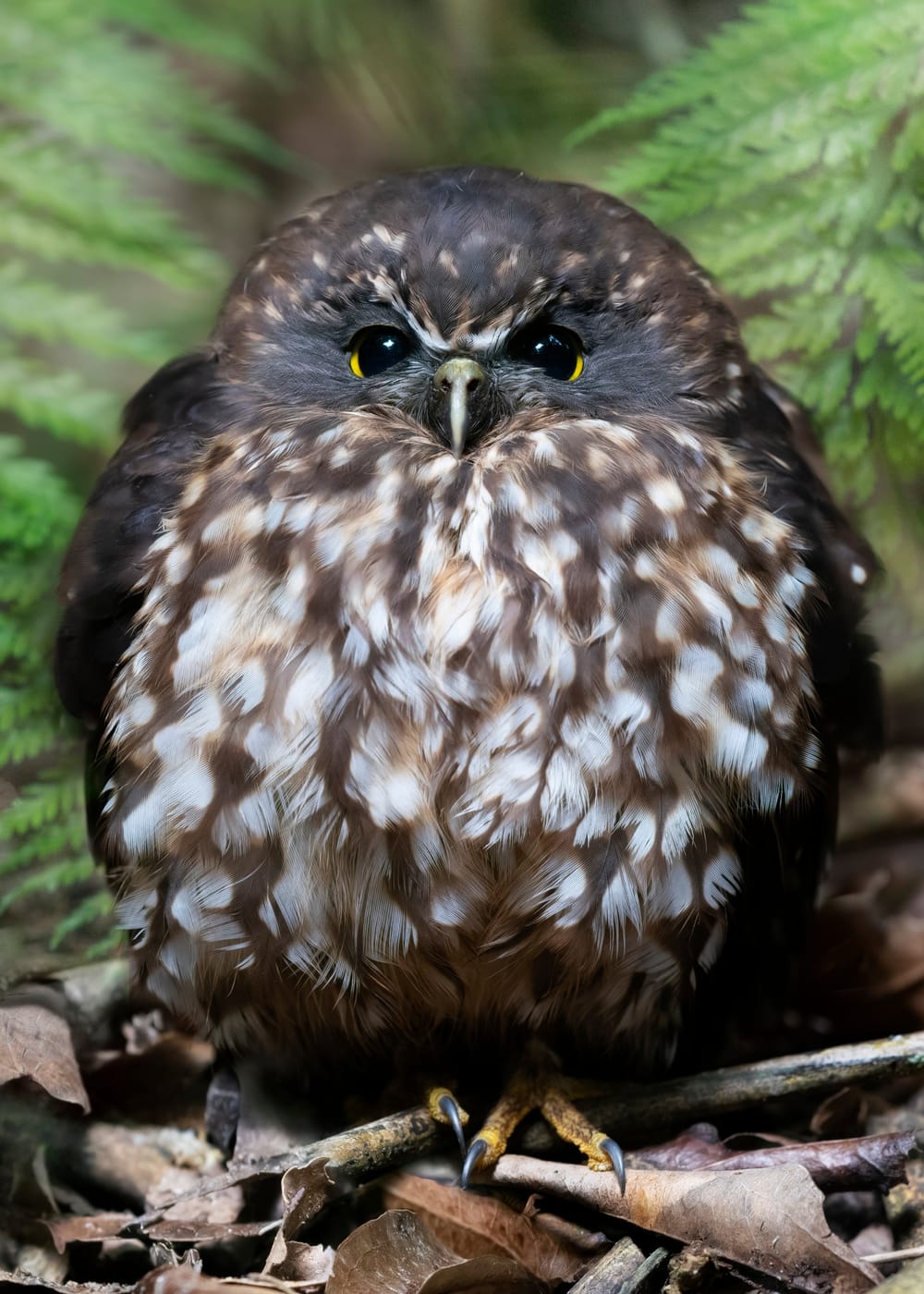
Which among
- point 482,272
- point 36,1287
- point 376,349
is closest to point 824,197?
point 482,272

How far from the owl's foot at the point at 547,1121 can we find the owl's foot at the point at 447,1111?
0.11ft

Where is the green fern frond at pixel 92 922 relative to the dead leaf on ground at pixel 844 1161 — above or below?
above

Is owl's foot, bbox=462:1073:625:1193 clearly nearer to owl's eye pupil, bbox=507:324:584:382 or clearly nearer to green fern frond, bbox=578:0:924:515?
owl's eye pupil, bbox=507:324:584:382

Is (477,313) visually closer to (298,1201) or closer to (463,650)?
(463,650)

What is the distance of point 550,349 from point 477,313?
0.17 metres

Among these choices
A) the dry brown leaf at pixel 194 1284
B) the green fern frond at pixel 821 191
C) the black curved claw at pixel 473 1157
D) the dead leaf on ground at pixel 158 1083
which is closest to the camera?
the dry brown leaf at pixel 194 1284

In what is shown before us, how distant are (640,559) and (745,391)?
580mm

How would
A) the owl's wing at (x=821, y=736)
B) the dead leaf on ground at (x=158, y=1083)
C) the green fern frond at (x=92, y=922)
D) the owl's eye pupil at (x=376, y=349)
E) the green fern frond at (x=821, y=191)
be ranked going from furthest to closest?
the green fern frond at (x=92, y=922)
the green fern frond at (x=821, y=191)
the dead leaf on ground at (x=158, y=1083)
the owl's wing at (x=821, y=736)
the owl's eye pupil at (x=376, y=349)

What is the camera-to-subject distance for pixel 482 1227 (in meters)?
2.26

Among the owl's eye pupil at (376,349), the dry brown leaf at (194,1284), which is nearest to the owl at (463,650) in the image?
the owl's eye pupil at (376,349)

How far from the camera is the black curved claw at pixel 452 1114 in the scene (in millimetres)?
2383

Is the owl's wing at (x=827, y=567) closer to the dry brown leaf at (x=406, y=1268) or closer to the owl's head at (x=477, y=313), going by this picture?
the owl's head at (x=477, y=313)

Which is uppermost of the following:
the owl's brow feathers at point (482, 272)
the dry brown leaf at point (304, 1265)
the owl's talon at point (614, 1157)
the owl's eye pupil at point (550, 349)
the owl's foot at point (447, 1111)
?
the owl's brow feathers at point (482, 272)

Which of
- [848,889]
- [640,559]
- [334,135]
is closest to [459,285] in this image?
[640,559]
